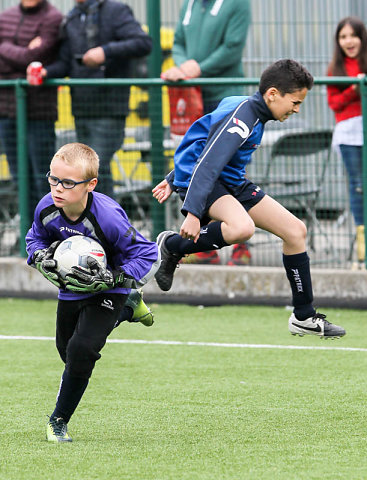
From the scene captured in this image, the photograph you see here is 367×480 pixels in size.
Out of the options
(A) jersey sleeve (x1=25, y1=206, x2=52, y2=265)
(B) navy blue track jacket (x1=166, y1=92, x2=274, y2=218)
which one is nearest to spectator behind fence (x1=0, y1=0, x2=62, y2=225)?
(B) navy blue track jacket (x1=166, y1=92, x2=274, y2=218)

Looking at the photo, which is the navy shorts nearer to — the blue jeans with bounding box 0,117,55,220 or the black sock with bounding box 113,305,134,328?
the black sock with bounding box 113,305,134,328

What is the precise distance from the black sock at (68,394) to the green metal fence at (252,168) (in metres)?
4.29

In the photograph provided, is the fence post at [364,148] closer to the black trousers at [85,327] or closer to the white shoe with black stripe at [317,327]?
the white shoe with black stripe at [317,327]

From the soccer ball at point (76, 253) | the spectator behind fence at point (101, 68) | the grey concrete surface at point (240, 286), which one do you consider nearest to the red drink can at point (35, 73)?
the spectator behind fence at point (101, 68)

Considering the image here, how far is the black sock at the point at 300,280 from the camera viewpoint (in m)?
6.89

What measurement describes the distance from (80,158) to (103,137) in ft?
14.7

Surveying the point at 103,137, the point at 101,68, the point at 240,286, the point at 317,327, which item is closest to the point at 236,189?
the point at 317,327

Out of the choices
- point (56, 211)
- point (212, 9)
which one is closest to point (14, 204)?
point (212, 9)

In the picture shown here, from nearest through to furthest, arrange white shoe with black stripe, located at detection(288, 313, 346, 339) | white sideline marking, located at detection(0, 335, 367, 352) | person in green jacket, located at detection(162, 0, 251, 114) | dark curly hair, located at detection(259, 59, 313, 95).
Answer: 1. dark curly hair, located at detection(259, 59, 313, 95)
2. white shoe with black stripe, located at detection(288, 313, 346, 339)
3. white sideline marking, located at detection(0, 335, 367, 352)
4. person in green jacket, located at detection(162, 0, 251, 114)

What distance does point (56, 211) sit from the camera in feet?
18.1

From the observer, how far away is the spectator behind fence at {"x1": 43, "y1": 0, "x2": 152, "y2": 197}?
9836mm

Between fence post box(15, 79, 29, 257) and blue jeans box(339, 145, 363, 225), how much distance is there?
2857mm

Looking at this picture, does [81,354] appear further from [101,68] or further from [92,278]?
[101,68]

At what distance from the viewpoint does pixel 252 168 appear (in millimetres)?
9562
